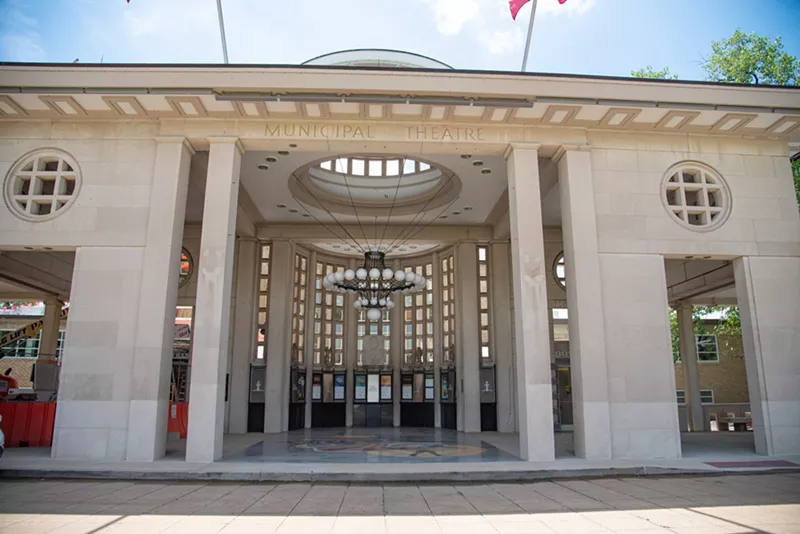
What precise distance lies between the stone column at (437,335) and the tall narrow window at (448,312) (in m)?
0.15

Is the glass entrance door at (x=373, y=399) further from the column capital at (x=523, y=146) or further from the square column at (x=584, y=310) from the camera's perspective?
the column capital at (x=523, y=146)

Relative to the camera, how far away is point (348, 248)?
1955 centimetres

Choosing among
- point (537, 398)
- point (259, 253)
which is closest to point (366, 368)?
point (259, 253)

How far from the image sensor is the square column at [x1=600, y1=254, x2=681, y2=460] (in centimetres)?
952

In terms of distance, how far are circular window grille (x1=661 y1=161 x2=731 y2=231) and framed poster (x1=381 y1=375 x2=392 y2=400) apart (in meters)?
11.9

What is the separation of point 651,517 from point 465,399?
443 inches

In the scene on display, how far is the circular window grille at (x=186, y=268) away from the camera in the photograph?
16.1 meters

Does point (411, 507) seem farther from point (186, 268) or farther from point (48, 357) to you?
point (48, 357)

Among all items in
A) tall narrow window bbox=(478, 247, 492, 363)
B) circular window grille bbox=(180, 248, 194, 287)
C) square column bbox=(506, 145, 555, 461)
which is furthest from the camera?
tall narrow window bbox=(478, 247, 492, 363)

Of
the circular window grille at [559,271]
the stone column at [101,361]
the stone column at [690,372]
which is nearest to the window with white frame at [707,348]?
the stone column at [690,372]

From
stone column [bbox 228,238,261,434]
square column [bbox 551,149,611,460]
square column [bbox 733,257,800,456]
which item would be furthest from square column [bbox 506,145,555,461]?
stone column [bbox 228,238,261,434]

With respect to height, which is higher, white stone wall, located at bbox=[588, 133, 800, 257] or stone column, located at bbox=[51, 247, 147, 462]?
white stone wall, located at bbox=[588, 133, 800, 257]

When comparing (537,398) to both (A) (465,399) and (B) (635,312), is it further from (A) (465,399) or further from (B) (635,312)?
(A) (465,399)

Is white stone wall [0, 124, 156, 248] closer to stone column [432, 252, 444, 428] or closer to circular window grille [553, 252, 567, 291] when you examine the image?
stone column [432, 252, 444, 428]
